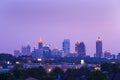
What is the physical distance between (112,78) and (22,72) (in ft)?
57.6

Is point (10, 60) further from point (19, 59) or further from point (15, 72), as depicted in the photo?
point (15, 72)

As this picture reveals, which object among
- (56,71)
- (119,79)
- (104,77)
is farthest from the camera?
(56,71)

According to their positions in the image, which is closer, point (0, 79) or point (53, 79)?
point (0, 79)

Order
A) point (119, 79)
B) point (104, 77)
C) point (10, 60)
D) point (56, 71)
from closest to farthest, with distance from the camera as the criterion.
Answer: point (104, 77) → point (119, 79) → point (56, 71) → point (10, 60)

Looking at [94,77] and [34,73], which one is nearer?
[94,77]

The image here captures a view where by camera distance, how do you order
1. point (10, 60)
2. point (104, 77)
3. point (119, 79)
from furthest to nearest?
point (10, 60) → point (119, 79) → point (104, 77)

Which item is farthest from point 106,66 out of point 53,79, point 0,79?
point 0,79

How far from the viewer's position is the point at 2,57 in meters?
145

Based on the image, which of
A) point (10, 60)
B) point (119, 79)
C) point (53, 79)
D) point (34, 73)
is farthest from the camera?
point (10, 60)

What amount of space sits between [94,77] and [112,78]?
33.2 feet

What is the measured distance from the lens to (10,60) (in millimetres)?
143125

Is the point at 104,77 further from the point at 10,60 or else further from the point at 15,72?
the point at 10,60

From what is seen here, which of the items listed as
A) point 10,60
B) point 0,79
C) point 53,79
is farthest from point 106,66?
point 10,60

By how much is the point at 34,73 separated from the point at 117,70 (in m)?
10.00
